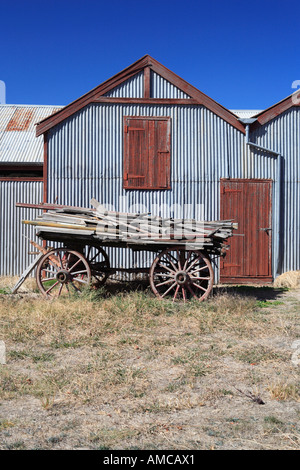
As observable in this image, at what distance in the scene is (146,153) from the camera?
11.6 m

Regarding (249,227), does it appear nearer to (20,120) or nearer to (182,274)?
(182,274)

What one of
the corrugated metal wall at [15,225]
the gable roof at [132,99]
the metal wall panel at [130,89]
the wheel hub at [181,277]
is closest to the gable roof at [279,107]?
the gable roof at [132,99]

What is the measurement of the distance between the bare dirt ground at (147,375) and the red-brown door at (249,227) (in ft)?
12.7

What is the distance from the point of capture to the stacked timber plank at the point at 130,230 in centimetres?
818

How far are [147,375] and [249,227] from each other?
25.8 feet

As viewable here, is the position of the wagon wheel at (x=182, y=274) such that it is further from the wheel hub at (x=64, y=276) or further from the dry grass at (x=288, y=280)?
the dry grass at (x=288, y=280)

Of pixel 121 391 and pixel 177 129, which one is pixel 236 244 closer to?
pixel 177 129

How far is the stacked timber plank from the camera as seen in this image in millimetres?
8180

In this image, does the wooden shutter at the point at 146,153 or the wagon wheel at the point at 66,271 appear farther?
the wooden shutter at the point at 146,153

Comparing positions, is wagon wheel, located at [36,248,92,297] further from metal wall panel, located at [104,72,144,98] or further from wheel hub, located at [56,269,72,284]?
metal wall panel, located at [104,72,144,98]

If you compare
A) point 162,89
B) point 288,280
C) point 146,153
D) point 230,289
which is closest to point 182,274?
point 230,289

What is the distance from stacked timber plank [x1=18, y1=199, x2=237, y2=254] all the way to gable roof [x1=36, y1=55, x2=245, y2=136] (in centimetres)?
378

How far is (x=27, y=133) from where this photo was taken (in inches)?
602

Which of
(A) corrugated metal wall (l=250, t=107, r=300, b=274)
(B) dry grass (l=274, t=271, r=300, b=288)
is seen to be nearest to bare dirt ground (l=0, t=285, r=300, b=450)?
(B) dry grass (l=274, t=271, r=300, b=288)
